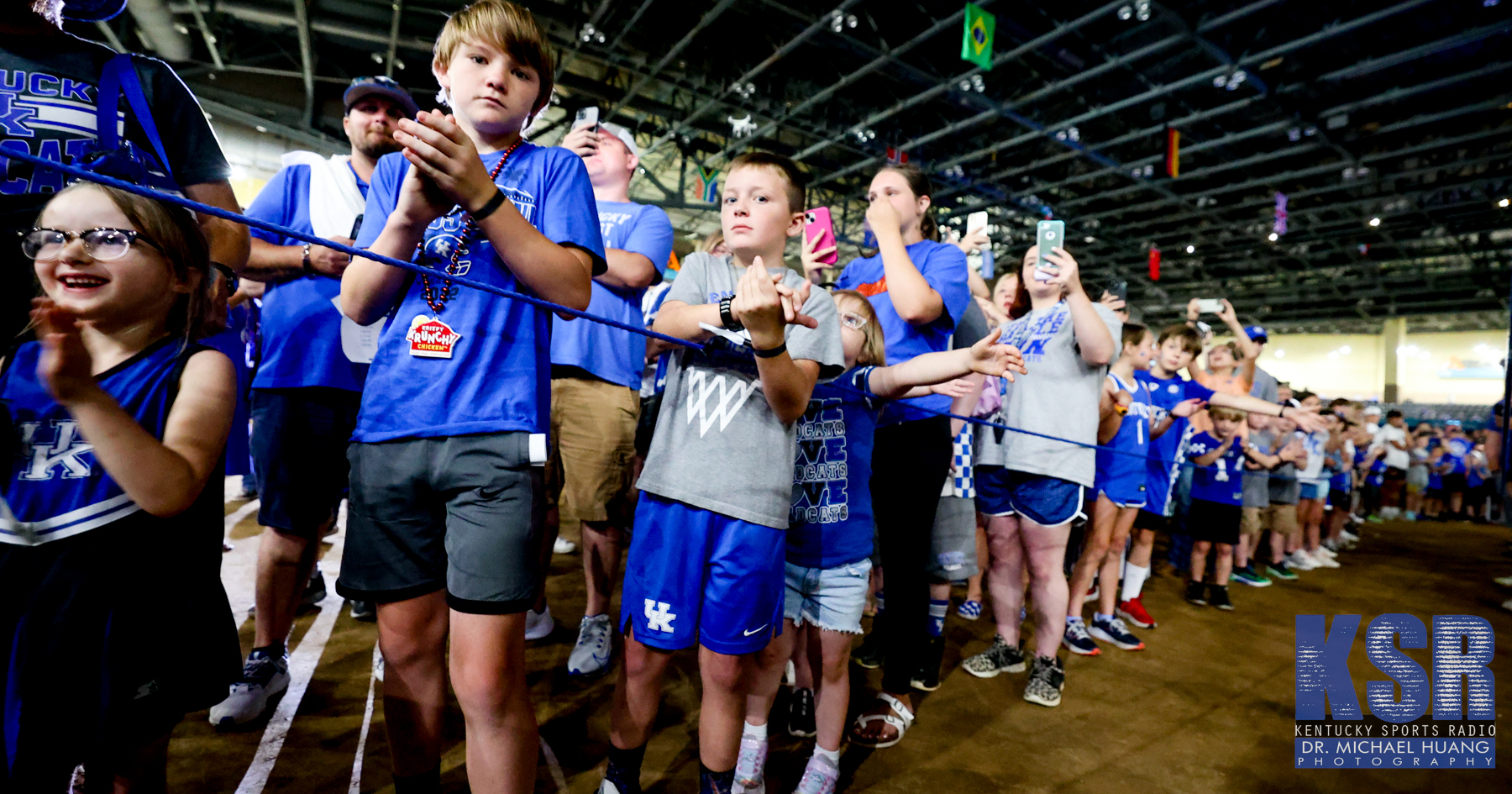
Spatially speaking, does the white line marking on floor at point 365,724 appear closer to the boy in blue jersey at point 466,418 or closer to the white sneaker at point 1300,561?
the boy in blue jersey at point 466,418

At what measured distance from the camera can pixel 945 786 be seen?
196 centimetres

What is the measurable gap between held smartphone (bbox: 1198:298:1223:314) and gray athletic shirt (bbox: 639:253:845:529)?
10.8 ft

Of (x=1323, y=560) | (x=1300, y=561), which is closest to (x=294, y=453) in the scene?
(x=1300, y=561)

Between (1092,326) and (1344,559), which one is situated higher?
(1092,326)

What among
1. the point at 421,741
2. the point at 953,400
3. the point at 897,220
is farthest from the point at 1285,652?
the point at 421,741

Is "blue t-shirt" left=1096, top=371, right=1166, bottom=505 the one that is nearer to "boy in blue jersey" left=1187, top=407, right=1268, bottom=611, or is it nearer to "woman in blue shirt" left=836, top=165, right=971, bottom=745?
"boy in blue jersey" left=1187, top=407, right=1268, bottom=611

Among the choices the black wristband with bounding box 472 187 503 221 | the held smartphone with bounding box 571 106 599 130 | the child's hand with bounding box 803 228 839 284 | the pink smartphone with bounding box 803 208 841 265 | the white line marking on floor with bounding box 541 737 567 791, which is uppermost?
the held smartphone with bounding box 571 106 599 130


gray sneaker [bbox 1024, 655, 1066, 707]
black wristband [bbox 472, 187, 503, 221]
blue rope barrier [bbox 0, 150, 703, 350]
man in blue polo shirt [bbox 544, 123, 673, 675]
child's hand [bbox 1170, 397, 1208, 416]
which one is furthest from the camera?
child's hand [bbox 1170, 397, 1208, 416]

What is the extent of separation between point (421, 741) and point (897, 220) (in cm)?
197

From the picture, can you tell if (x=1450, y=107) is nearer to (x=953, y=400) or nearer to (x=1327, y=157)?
(x=1327, y=157)

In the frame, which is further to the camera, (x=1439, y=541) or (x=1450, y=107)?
(x=1450, y=107)

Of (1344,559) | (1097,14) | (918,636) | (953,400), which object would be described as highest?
(1097,14)

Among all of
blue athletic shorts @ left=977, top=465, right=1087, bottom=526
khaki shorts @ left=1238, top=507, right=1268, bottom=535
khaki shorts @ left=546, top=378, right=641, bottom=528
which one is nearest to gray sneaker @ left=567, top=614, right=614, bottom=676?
khaki shorts @ left=546, top=378, right=641, bottom=528

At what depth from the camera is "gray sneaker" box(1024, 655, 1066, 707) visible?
8.51 ft
